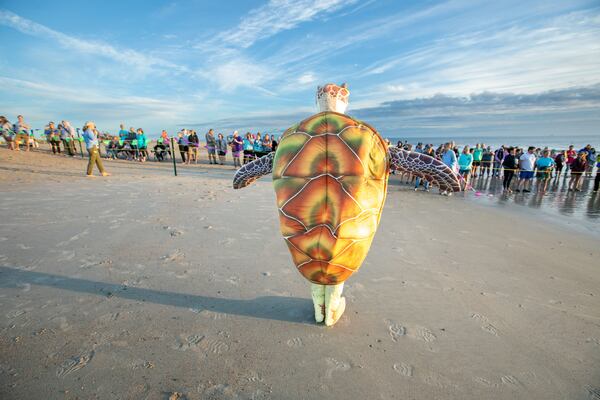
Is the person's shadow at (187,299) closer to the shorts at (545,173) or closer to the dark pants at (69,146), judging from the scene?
the shorts at (545,173)

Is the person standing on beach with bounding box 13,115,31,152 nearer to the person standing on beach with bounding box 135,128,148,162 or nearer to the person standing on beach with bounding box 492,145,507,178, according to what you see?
the person standing on beach with bounding box 135,128,148,162

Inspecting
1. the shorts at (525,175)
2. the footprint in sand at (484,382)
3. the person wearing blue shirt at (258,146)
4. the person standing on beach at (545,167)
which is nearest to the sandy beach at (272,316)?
the footprint in sand at (484,382)

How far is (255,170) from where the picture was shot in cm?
308

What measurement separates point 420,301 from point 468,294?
2.11 feet

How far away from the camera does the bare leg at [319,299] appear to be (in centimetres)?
249

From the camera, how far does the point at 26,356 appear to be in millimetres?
2174

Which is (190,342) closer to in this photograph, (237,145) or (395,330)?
(395,330)

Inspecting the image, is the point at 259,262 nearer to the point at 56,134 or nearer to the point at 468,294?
the point at 468,294

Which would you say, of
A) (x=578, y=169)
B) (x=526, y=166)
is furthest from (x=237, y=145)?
(x=578, y=169)

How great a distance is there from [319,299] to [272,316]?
0.59 metres

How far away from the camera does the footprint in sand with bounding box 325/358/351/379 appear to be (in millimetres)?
2143

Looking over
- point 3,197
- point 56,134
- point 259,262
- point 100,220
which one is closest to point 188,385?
point 259,262

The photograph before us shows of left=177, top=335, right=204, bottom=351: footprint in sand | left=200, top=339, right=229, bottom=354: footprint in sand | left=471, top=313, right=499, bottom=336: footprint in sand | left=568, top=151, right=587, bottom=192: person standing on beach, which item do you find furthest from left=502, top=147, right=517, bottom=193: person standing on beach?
left=177, top=335, right=204, bottom=351: footprint in sand

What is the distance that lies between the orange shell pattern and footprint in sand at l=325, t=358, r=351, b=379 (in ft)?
2.13
